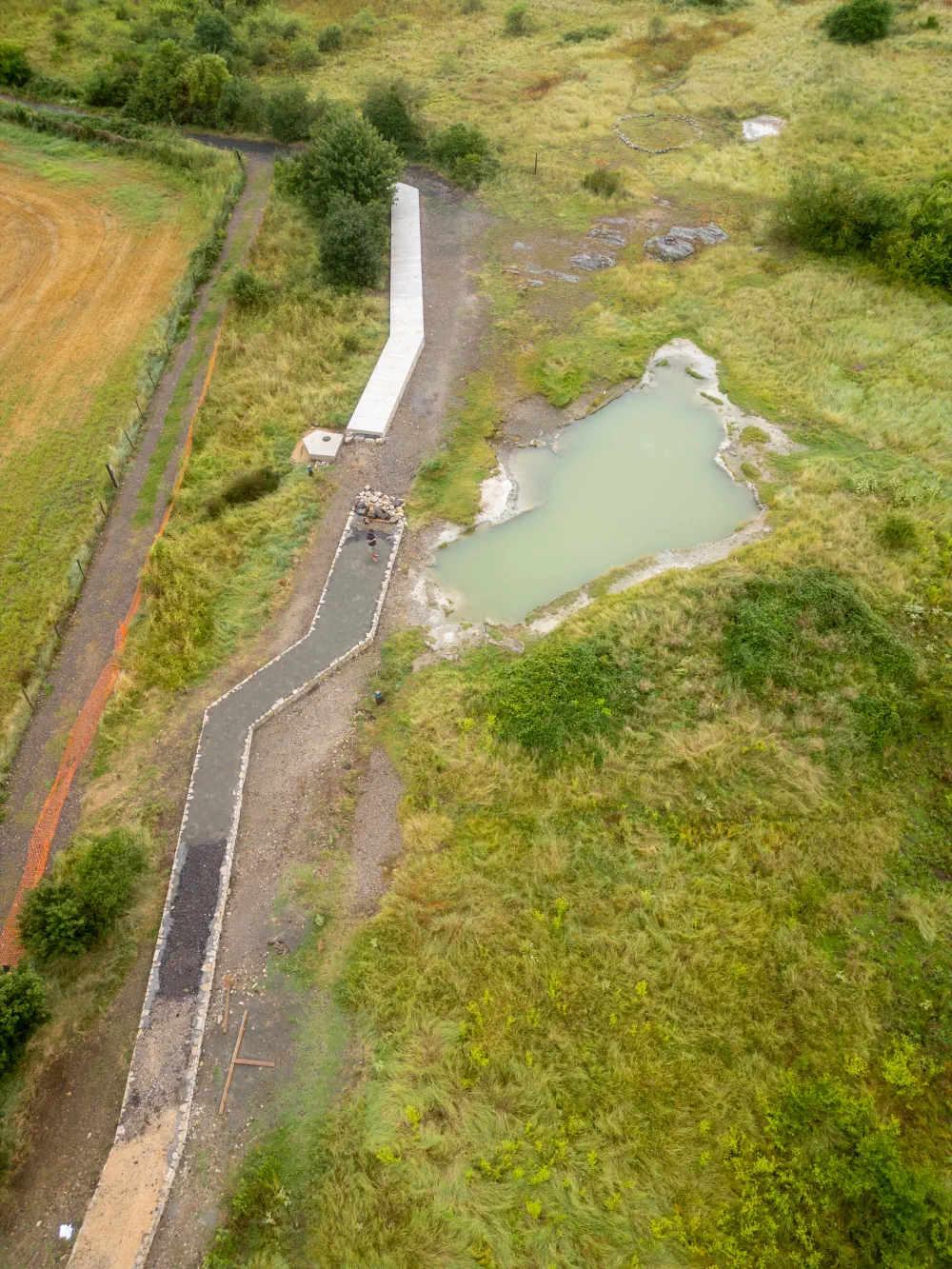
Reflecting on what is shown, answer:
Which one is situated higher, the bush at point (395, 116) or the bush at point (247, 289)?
the bush at point (395, 116)

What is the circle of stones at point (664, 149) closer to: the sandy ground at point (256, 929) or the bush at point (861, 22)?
the bush at point (861, 22)

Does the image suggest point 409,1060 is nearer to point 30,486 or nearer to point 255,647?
point 255,647

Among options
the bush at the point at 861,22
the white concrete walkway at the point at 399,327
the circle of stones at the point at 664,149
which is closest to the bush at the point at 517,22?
the circle of stones at the point at 664,149

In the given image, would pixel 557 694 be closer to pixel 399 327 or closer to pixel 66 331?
pixel 399 327

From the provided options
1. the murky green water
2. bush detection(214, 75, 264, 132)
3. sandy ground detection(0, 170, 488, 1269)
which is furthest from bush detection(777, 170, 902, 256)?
bush detection(214, 75, 264, 132)

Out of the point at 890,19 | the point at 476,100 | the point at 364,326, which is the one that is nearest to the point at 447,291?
the point at 364,326

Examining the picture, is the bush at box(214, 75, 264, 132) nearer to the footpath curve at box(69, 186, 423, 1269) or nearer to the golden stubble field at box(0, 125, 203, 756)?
the golden stubble field at box(0, 125, 203, 756)

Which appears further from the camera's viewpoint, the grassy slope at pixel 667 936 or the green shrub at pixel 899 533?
the green shrub at pixel 899 533

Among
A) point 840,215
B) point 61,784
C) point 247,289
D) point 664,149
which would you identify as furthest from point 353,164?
point 61,784
